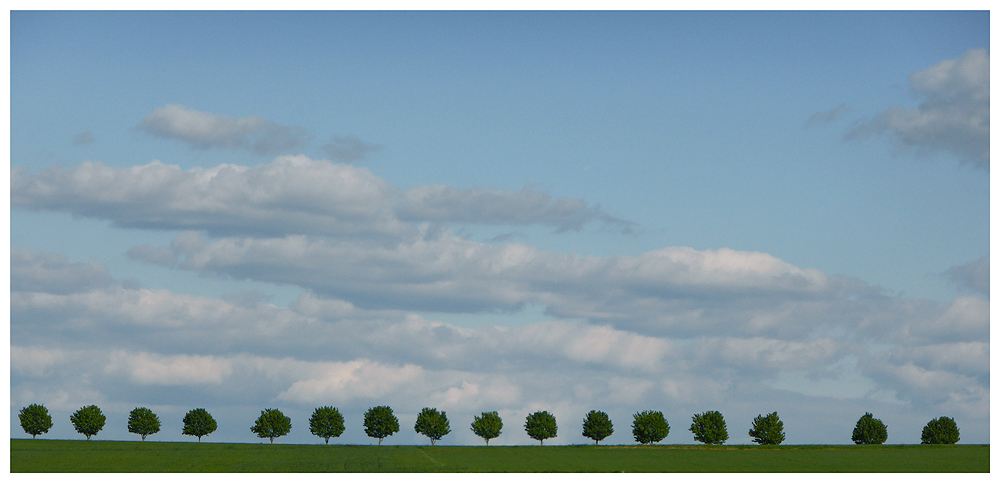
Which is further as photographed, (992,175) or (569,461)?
(569,461)

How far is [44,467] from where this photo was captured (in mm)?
115562

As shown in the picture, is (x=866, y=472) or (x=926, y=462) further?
(x=926, y=462)

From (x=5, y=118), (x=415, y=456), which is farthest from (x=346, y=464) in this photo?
(x=5, y=118)

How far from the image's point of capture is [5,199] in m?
70.9

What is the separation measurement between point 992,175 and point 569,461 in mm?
83108

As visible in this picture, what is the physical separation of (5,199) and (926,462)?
121699mm

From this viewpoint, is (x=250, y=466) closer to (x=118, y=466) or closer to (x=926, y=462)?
(x=118, y=466)

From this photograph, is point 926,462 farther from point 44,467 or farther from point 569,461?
point 44,467

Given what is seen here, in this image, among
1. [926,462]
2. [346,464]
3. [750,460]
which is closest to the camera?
[346,464]
